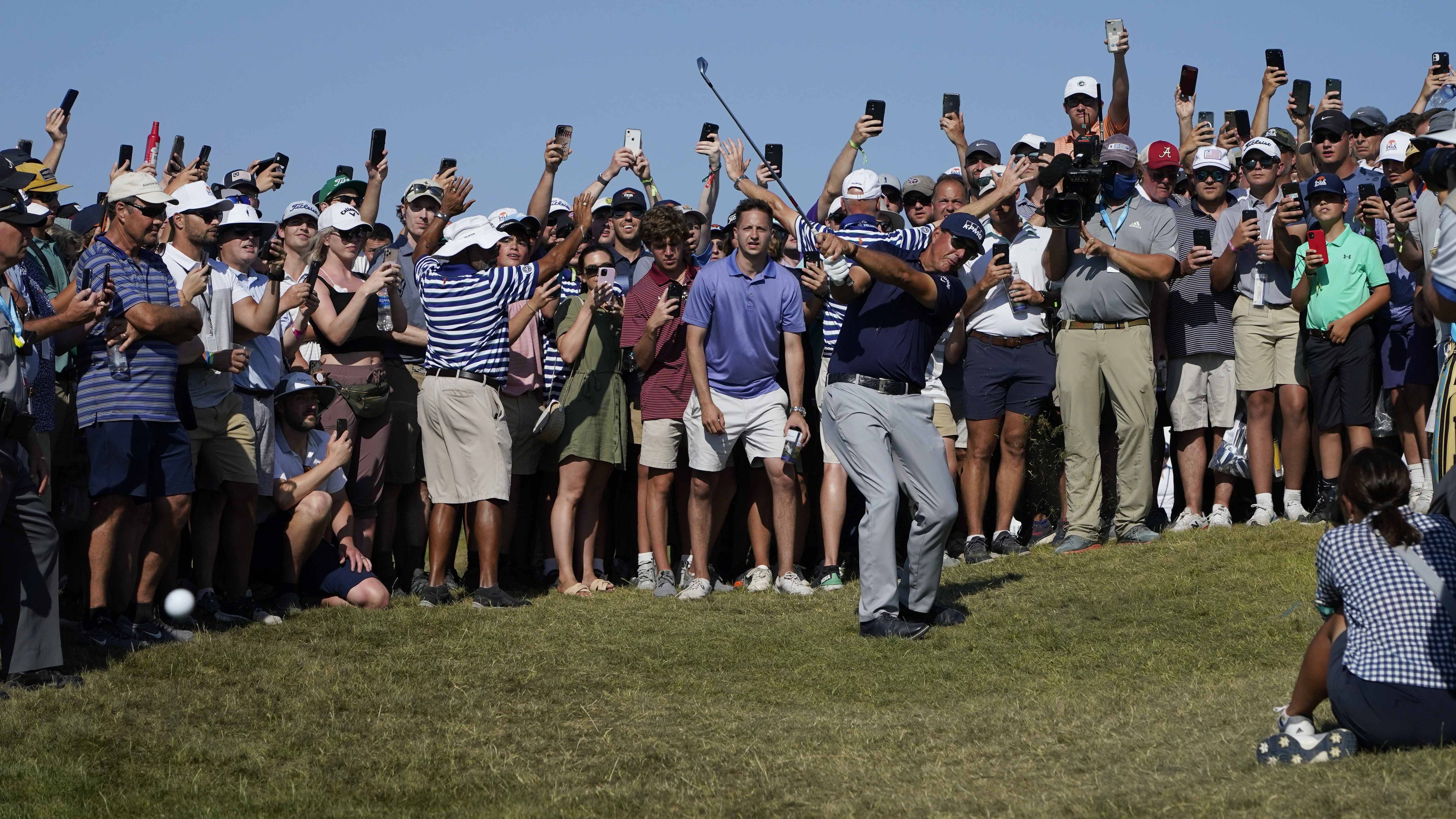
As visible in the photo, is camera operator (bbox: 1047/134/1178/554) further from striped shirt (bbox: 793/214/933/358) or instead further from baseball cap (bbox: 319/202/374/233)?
baseball cap (bbox: 319/202/374/233)

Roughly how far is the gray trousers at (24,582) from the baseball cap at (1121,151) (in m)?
6.99

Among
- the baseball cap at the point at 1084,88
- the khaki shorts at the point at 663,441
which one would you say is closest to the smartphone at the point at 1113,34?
the baseball cap at the point at 1084,88

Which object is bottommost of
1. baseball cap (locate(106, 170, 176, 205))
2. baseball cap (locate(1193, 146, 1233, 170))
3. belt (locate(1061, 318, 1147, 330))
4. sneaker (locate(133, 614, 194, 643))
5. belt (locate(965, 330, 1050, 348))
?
sneaker (locate(133, 614, 194, 643))

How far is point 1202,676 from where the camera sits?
7.08 metres

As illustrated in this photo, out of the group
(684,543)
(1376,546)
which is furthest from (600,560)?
(1376,546)

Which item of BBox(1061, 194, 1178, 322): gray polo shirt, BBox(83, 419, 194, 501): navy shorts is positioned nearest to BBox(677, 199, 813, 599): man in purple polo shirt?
BBox(1061, 194, 1178, 322): gray polo shirt

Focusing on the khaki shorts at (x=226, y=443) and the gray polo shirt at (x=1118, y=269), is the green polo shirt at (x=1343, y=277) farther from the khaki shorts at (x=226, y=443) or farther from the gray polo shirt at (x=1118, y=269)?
the khaki shorts at (x=226, y=443)

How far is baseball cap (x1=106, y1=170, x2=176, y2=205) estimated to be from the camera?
768 cm

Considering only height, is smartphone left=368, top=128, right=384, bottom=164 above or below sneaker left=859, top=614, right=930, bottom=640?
above

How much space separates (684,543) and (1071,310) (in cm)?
308

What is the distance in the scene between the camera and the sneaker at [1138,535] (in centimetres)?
1010

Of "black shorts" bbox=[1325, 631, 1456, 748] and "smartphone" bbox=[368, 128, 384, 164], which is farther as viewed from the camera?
"smartphone" bbox=[368, 128, 384, 164]

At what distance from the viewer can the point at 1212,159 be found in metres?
10.7

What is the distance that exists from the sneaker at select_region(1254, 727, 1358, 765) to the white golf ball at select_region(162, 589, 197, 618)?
18.6ft
